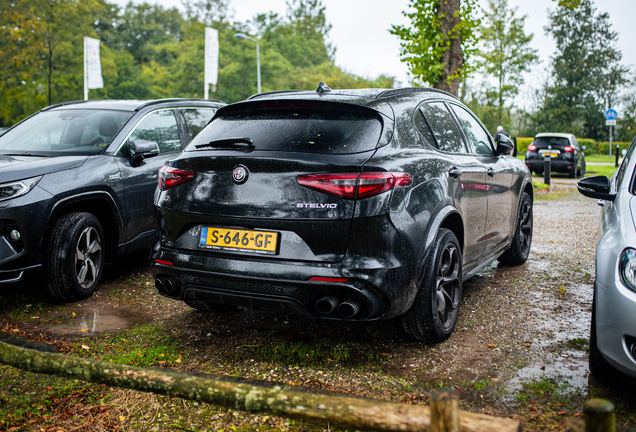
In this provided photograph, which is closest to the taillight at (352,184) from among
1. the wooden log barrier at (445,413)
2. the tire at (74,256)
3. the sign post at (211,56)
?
the wooden log barrier at (445,413)

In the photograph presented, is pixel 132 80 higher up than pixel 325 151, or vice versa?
pixel 132 80

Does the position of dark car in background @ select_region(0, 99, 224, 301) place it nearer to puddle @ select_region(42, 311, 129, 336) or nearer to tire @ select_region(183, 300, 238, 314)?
puddle @ select_region(42, 311, 129, 336)

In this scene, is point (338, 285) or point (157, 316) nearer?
point (338, 285)

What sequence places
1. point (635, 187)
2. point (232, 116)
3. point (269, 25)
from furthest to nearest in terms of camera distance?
point (269, 25) → point (232, 116) → point (635, 187)

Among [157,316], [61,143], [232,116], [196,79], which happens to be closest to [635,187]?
[232,116]

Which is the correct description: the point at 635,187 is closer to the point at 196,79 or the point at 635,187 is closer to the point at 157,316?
the point at 157,316

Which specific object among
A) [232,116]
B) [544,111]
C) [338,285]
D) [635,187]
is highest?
[544,111]

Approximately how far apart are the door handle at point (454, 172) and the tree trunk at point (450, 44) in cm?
908

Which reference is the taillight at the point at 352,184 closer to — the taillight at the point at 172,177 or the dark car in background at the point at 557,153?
the taillight at the point at 172,177

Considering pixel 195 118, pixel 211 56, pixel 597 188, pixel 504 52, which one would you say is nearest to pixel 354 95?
pixel 597 188

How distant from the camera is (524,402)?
3.07 metres

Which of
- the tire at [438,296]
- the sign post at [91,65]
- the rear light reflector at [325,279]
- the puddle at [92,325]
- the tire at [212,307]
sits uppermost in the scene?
the sign post at [91,65]

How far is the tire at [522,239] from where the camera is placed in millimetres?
6125

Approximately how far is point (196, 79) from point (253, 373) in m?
49.9
